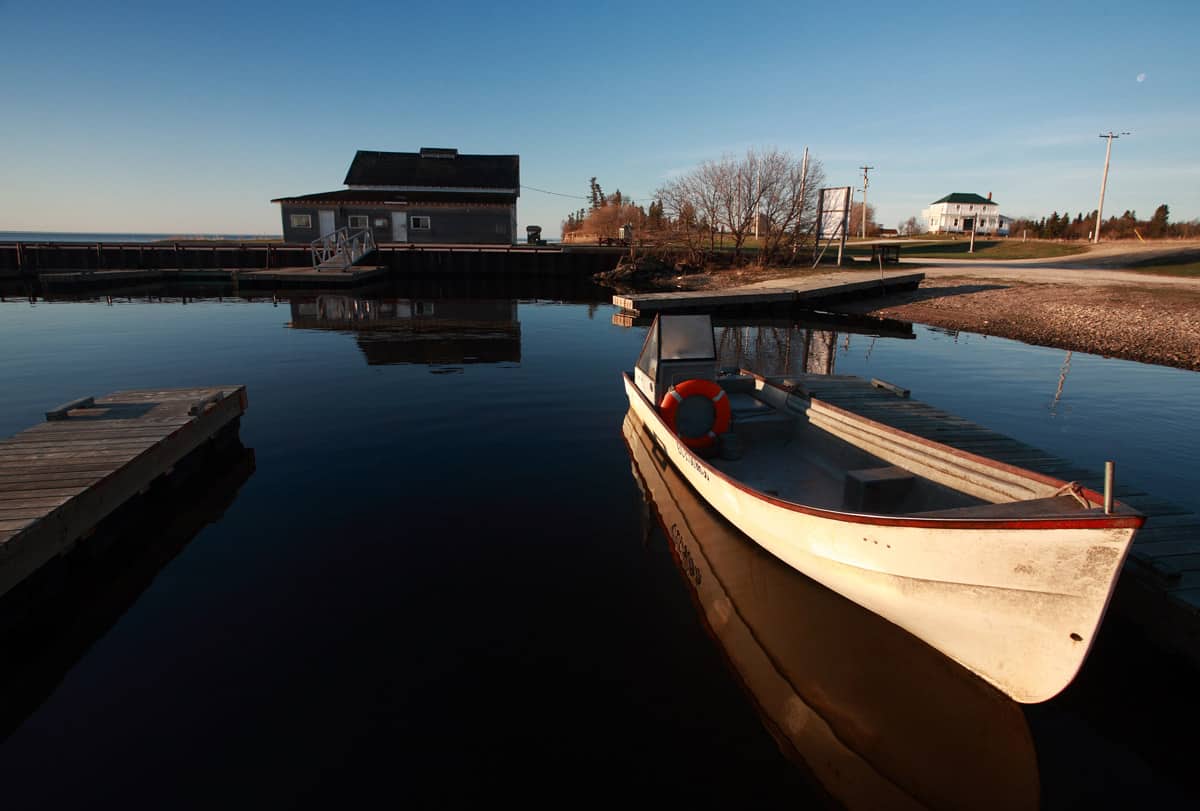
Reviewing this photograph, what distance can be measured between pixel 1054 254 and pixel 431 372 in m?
54.7

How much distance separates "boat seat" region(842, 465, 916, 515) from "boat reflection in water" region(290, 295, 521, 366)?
13239 millimetres

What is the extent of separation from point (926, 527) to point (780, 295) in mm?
26922

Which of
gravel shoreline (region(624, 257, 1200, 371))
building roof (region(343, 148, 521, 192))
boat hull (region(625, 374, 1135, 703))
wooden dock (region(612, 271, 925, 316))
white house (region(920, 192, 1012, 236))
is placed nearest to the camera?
boat hull (region(625, 374, 1135, 703))

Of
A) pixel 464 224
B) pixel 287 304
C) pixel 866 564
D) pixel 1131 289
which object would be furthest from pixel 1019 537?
pixel 464 224

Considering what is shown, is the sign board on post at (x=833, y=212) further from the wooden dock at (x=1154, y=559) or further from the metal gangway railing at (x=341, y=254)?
the wooden dock at (x=1154, y=559)

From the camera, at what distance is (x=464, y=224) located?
53375mm

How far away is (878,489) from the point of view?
278 inches

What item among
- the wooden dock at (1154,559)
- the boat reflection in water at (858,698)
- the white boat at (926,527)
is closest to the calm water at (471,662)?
the boat reflection in water at (858,698)

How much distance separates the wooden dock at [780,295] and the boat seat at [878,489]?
19.9m

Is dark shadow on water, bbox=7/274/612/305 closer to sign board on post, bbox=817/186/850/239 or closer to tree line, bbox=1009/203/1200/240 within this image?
sign board on post, bbox=817/186/850/239

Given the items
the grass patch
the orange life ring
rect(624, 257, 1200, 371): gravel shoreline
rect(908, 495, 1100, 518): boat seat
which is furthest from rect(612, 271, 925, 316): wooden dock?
rect(908, 495, 1100, 518): boat seat

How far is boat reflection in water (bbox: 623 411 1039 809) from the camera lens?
455 cm

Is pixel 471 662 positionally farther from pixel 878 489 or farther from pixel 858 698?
pixel 878 489

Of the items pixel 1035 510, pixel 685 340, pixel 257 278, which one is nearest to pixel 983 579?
pixel 1035 510
